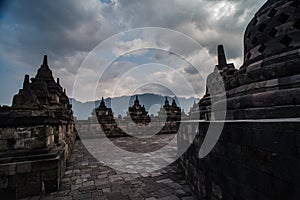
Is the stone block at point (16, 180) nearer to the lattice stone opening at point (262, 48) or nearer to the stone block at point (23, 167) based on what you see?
the stone block at point (23, 167)

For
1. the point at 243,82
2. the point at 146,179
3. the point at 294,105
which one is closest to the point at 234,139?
the point at 294,105

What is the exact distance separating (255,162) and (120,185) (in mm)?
3190

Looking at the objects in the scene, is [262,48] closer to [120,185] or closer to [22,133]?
[120,185]

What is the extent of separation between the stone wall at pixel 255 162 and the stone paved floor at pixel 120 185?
0.93 m

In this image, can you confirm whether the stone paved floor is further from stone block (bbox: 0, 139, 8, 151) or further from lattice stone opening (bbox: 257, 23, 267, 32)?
lattice stone opening (bbox: 257, 23, 267, 32)

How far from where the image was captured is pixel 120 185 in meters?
4.14

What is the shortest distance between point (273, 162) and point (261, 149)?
6.8 inches

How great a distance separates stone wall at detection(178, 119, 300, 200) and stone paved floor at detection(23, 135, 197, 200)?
927mm

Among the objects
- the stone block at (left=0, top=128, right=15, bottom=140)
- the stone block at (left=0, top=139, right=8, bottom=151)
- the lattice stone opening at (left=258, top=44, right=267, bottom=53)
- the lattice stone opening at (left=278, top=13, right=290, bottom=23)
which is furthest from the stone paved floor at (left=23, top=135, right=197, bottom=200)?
the lattice stone opening at (left=278, top=13, right=290, bottom=23)

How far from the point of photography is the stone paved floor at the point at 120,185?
3559 millimetres

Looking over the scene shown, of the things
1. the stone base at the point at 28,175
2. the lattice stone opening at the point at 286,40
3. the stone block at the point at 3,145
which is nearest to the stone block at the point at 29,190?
the stone base at the point at 28,175

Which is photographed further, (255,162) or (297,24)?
(297,24)

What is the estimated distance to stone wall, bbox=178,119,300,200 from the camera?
4.94 ft

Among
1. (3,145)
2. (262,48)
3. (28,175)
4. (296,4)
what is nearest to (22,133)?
(3,145)
